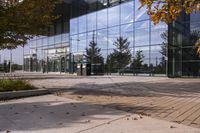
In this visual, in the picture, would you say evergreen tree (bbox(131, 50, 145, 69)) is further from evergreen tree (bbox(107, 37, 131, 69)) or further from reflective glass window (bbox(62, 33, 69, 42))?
reflective glass window (bbox(62, 33, 69, 42))

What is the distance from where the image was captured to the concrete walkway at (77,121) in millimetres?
5379

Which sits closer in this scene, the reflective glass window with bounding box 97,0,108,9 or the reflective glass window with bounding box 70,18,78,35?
the reflective glass window with bounding box 97,0,108,9

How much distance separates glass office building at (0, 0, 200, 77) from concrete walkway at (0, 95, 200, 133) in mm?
17421

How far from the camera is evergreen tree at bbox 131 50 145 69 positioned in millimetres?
32344

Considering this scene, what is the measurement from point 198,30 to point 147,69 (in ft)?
25.1

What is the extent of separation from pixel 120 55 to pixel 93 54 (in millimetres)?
6091

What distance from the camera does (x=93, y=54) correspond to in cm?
3994

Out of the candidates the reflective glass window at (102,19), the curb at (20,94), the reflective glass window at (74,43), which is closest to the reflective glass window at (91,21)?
the reflective glass window at (102,19)

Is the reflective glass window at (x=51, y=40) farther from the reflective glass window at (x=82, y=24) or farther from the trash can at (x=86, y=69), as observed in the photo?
the trash can at (x=86, y=69)

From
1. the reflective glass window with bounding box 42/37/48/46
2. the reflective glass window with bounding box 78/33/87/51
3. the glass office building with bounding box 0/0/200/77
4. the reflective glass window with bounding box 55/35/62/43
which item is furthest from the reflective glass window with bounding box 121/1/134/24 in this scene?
the reflective glass window with bounding box 42/37/48/46

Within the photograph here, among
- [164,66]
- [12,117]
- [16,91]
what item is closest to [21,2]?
[16,91]

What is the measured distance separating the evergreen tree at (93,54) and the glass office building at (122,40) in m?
0.37

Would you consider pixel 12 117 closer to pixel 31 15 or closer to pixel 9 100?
pixel 9 100

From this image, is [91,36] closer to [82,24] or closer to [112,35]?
[82,24]
